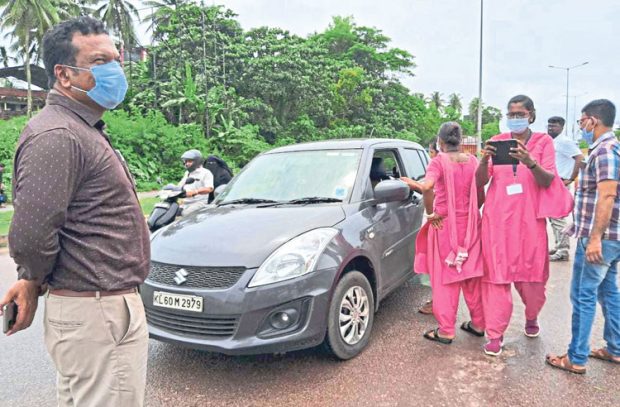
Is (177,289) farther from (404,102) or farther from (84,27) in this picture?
(404,102)

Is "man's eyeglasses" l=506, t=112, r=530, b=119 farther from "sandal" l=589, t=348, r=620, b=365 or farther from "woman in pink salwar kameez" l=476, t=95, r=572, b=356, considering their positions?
"sandal" l=589, t=348, r=620, b=365

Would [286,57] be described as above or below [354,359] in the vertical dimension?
above

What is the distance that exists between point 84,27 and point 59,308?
1101mm

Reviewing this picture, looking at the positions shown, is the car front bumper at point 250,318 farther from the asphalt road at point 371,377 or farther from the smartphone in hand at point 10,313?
the smartphone in hand at point 10,313

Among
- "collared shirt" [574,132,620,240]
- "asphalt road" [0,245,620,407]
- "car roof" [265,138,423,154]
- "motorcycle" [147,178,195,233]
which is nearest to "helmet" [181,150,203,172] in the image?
"motorcycle" [147,178,195,233]

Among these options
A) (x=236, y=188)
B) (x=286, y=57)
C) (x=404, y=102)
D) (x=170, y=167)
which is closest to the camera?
(x=236, y=188)

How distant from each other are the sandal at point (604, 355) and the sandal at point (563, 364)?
0.96 ft

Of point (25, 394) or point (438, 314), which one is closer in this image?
point (25, 394)

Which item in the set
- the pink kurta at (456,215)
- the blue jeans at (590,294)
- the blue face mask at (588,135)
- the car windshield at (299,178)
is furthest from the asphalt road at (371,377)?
the blue face mask at (588,135)

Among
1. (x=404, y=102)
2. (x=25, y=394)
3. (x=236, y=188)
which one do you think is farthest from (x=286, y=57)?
(x=25, y=394)

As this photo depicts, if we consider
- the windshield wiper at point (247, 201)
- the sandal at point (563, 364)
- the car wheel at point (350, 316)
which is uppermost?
the windshield wiper at point (247, 201)

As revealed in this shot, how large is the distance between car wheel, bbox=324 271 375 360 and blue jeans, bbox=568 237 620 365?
56.0 inches

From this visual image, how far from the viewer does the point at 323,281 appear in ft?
9.73

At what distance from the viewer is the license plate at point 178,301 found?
2.82 m
